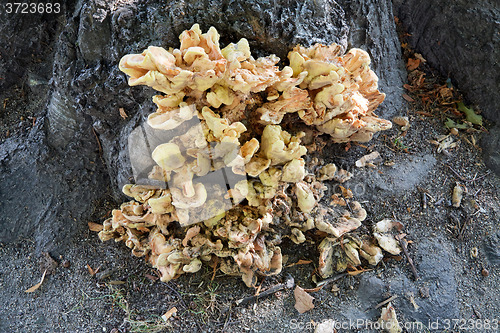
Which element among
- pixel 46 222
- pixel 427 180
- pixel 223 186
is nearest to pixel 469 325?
pixel 427 180

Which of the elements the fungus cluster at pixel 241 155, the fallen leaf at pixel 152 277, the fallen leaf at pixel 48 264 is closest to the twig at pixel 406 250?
the fungus cluster at pixel 241 155

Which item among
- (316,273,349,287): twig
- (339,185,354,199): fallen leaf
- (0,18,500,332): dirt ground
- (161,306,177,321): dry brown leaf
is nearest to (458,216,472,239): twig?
(0,18,500,332): dirt ground

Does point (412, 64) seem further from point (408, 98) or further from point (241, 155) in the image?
point (241, 155)

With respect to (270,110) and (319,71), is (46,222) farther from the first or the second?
(319,71)

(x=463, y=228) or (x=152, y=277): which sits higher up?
(x=463, y=228)

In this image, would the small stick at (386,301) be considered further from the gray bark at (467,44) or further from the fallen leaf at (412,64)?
the fallen leaf at (412,64)

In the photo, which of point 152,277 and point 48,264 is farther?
point 48,264

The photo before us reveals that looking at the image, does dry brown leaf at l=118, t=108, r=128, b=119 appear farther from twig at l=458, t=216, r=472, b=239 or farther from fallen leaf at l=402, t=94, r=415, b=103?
twig at l=458, t=216, r=472, b=239

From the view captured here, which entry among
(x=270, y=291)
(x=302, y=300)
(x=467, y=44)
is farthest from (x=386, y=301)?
(x=467, y=44)
